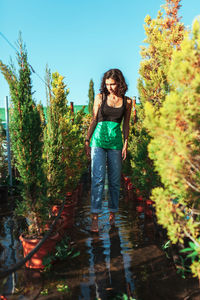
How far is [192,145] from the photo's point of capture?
6.46 ft

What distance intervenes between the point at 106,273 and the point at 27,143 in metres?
1.65

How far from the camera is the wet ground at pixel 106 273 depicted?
2.11 meters

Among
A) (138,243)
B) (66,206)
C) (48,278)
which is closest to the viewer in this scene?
(48,278)

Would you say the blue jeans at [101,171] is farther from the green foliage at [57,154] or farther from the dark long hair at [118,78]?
the dark long hair at [118,78]

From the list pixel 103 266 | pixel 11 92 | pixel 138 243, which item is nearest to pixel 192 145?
pixel 103 266

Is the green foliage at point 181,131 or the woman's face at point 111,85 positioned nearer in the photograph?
the green foliage at point 181,131

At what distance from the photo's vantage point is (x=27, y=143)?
2799 mm

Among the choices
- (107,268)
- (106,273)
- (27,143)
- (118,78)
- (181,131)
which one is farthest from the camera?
(118,78)

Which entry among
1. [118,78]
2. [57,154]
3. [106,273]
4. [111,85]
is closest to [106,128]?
[111,85]

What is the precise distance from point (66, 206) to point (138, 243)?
58.9 inches

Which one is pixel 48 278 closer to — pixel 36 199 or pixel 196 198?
pixel 36 199

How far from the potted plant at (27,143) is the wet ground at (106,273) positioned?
1.52 feet

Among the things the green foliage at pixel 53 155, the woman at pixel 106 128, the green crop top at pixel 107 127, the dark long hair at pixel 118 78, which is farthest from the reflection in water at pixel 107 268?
the dark long hair at pixel 118 78

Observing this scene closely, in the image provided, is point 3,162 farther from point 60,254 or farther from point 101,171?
point 60,254
